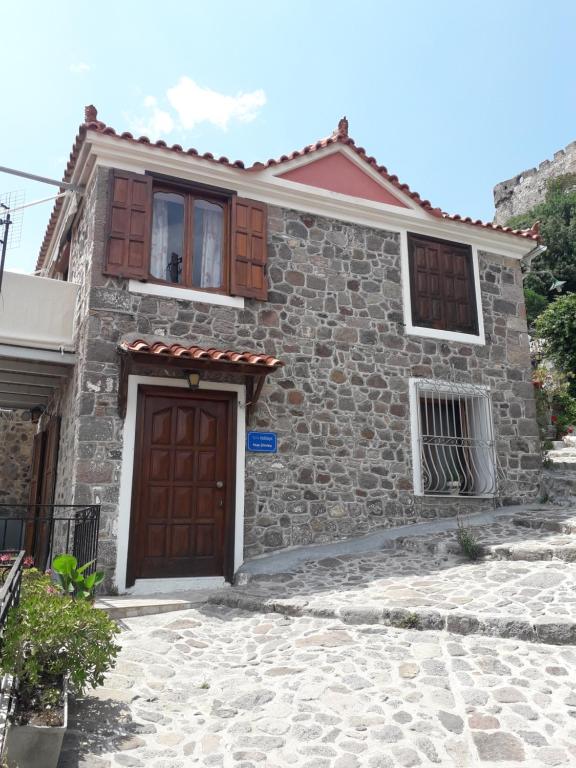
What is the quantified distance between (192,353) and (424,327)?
13.1 ft

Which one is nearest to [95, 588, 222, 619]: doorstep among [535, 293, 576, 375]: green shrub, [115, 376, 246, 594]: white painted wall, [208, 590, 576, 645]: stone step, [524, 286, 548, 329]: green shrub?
[115, 376, 246, 594]: white painted wall

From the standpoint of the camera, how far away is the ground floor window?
885 cm

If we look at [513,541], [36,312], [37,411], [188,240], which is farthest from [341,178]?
[37,411]

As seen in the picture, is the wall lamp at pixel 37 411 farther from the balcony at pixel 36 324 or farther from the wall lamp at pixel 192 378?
the wall lamp at pixel 192 378

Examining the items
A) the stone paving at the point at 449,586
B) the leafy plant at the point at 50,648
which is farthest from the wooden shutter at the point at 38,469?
the leafy plant at the point at 50,648

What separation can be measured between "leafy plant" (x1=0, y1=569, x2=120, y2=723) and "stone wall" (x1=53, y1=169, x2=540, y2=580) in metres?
2.90

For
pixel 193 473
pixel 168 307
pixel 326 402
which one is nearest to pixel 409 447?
pixel 326 402

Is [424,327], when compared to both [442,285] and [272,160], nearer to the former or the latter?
[442,285]

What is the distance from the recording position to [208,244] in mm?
7977

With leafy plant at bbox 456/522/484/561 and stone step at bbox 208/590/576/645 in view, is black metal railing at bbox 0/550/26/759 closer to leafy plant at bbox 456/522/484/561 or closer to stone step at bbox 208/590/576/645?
stone step at bbox 208/590/576/645

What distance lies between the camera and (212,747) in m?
3.39

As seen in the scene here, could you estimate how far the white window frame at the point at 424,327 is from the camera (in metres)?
9.04

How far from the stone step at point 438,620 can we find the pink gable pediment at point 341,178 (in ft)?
18.7

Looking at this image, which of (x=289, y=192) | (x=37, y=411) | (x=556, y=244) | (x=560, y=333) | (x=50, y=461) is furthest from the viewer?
(x=556, y=244)
